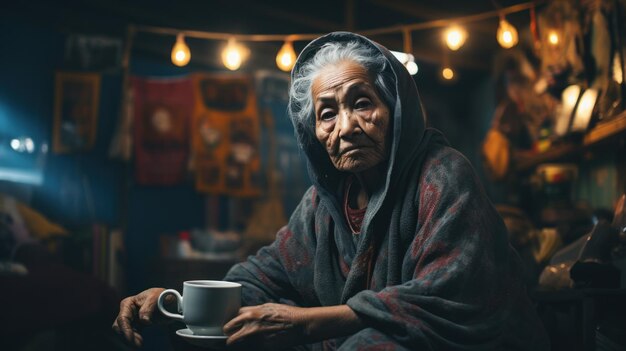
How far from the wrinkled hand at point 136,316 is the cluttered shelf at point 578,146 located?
3.09 m

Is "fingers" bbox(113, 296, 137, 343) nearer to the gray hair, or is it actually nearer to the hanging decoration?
the gray hair

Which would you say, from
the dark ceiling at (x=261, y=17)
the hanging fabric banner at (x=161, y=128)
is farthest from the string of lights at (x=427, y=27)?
the dark ceiling at (x=261, y=17)

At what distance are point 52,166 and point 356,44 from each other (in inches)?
213

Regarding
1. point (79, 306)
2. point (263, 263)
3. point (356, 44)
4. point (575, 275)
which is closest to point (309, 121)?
point (356, 44)

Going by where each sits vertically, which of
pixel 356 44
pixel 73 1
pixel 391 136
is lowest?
pixel 391 136

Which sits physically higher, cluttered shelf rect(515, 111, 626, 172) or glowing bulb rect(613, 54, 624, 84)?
glowing bulb rect(613, 54, 624, 84)

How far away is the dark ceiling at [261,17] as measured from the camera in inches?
268

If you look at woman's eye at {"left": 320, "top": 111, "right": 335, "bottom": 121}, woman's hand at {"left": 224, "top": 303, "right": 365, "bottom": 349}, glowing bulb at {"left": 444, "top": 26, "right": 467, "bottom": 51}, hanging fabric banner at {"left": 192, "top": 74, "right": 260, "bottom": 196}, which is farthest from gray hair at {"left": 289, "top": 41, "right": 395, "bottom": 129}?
hanging fabric banner at {"left": 192, "top": 74, "right": 260, "bottom": 196}

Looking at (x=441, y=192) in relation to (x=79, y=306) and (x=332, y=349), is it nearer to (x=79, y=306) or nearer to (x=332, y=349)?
(x=332, y=349)

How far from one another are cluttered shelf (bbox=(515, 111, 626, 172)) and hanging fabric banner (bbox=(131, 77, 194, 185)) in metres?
3.65

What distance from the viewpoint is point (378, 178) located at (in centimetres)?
216

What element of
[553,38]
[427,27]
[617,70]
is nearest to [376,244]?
[617,70]

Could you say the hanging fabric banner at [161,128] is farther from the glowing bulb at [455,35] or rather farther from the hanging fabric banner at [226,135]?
the glowing bulb at [455,35]

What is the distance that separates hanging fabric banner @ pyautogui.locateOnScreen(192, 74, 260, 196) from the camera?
22.1ft
